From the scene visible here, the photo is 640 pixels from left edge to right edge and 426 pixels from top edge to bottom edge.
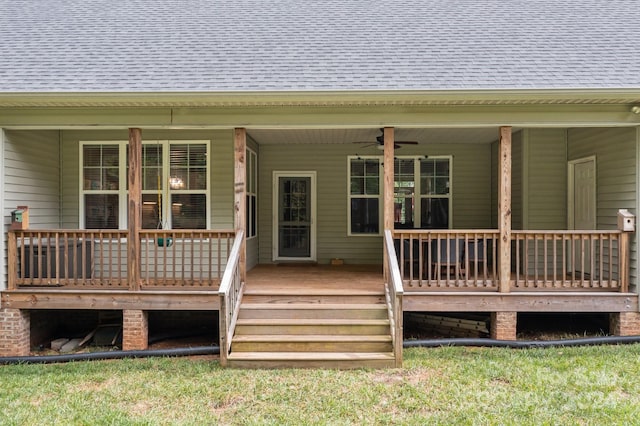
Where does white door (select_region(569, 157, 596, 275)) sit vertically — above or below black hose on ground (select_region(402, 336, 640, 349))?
above

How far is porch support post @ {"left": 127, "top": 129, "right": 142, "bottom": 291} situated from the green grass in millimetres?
1255

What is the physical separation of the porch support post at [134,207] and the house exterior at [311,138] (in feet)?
0.08

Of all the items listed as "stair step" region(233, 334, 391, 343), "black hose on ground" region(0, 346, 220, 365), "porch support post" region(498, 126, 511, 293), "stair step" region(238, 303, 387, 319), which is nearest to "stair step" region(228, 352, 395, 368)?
"stair step" region(233, 334, 391, 343)

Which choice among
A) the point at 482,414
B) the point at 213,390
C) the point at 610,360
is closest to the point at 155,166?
the point at 213,390

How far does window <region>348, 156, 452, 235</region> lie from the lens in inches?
396

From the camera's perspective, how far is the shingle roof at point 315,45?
21.4ft

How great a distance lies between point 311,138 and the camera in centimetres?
945

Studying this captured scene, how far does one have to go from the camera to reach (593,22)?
8211 mm

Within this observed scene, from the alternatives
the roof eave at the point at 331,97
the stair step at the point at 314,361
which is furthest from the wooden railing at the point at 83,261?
the roof eave at the point at 331,97

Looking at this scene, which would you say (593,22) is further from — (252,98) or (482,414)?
(482,414)

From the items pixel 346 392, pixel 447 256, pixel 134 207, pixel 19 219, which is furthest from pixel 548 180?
pixel 19 219

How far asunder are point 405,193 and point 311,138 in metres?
2.28

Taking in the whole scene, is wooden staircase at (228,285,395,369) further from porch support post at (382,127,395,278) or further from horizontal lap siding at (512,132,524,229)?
horizontal lap siding at (512,132,524,229)

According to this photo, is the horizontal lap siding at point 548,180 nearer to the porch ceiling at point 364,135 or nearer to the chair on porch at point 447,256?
the porch ceiling at point 364,135
